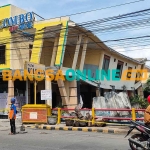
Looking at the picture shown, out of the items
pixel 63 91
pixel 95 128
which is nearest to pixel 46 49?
pixel 63 91

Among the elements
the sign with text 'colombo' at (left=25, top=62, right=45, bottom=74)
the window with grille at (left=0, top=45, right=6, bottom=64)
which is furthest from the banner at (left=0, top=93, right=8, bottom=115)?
the sign with text 'colombo' at (left=25, top=62, right=45, bottom=74)

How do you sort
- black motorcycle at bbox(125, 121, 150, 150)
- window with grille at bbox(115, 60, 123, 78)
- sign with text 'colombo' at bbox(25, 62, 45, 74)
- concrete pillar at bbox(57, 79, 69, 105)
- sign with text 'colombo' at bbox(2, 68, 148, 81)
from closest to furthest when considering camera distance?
black motorcycle at bbox(125, 121, 150, 150)
sign with text 'colombo' at bbox(25, 62, 45, 74)
sign with text 'colombo' at bbox(2, 68, 148, 81)
concrete pillar at bbox(57, 79, 69, 105)
window with grille at bbox(115, 60, 123, 78)

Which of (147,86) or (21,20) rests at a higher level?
(21,20)

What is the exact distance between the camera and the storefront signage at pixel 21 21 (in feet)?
69.5

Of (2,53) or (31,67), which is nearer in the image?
(31,67)

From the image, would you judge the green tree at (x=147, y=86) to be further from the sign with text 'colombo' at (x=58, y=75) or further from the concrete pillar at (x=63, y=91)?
the concrete pillar at (x=63, y=91)

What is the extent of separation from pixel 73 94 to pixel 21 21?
22.8 feet

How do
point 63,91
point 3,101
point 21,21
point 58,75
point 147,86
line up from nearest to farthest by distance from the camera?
point 58,75
point 63,91
point 21,21
point 3,101
point 147,86

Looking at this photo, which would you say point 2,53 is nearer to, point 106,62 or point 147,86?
point 106,62

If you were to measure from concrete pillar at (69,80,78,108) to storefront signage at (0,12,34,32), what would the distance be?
A: 5495 millimetres

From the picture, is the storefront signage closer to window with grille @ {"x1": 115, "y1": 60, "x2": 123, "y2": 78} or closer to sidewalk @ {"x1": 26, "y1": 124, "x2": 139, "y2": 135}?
sidewalk @ {"x1": 26, "y1": 124, "x2": 139, "y2": 135}

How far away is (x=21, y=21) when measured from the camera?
70.1ft

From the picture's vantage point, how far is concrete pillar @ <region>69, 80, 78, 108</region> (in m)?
20.0

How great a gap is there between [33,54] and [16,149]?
1322 centimetres
